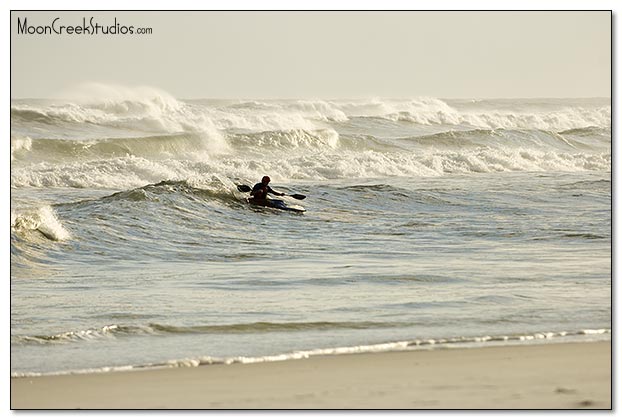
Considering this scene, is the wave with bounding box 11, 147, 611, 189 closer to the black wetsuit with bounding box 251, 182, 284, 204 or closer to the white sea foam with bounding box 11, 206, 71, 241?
the black wetsuit with bounding box 251, 182, 284, 204

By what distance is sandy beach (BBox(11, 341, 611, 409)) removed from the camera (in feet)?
13.5

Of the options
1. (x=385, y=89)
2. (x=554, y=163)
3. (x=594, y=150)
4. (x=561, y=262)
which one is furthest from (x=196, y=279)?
(x=554, y=163)

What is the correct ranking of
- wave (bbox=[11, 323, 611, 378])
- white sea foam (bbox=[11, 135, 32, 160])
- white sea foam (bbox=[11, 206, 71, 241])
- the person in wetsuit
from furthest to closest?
1. white sea foam (bbox=[11, 135, 32, 160])
2. the person in wetsuit
3. white sea foam (bbox=[11, 206, 71, 241])
4. wave (bbox=[11, 323, 611, 378])

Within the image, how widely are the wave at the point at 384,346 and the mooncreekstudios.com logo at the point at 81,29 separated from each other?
5.49 feet

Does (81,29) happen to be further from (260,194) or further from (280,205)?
(260,194)

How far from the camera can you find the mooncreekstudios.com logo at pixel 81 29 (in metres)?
5.71

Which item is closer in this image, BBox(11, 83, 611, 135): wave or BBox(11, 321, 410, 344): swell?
BBox(11, 321, 410, 344): swell

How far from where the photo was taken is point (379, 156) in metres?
15.8

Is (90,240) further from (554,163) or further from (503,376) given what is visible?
(554,163)

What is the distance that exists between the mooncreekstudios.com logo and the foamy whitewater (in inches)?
61.2

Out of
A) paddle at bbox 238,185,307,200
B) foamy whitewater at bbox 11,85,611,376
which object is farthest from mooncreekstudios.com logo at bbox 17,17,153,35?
paddle at bbox 238,185,307,200

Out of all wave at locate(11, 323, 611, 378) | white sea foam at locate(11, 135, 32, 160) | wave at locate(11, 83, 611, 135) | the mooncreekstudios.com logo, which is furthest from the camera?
white sea foam at locate(11, 135, 32, 160)

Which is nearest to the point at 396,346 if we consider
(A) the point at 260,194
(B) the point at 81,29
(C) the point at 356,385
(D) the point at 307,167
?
(C) the point at 356,385

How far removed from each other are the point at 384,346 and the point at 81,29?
2.53m
